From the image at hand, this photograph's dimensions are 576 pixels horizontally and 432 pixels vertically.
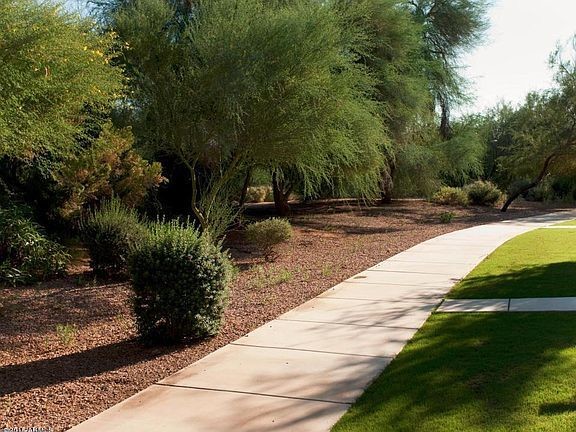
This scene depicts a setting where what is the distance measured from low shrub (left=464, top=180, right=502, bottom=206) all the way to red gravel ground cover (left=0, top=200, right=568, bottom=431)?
52.3 feet

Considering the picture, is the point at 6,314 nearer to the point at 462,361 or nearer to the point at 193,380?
the point at 193,380

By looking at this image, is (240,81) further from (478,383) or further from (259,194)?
(259,194)

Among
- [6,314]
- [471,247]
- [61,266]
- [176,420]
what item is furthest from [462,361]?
[471,247]

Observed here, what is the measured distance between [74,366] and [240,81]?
6292 millimetres

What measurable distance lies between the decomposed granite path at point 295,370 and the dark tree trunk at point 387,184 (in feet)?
47.5

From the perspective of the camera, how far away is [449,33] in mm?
28141

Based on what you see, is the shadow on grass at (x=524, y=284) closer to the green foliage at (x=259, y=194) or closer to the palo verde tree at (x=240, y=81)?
the palo verde tree at (x=240, y=81)

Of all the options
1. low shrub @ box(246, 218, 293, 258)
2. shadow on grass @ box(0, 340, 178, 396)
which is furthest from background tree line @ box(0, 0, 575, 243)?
shadow on grass @ box(0, 340, 178, 396)

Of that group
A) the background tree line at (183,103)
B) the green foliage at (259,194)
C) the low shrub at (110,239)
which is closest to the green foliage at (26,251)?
the low shrub at (110,239)

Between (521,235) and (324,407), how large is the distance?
49.0 feet

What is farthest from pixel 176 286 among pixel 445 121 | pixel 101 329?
pixel 445 121

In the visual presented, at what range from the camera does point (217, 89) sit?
12.1 m

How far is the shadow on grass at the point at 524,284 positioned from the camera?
32.4ft

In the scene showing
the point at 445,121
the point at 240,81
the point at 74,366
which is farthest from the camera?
the point at 445,121
